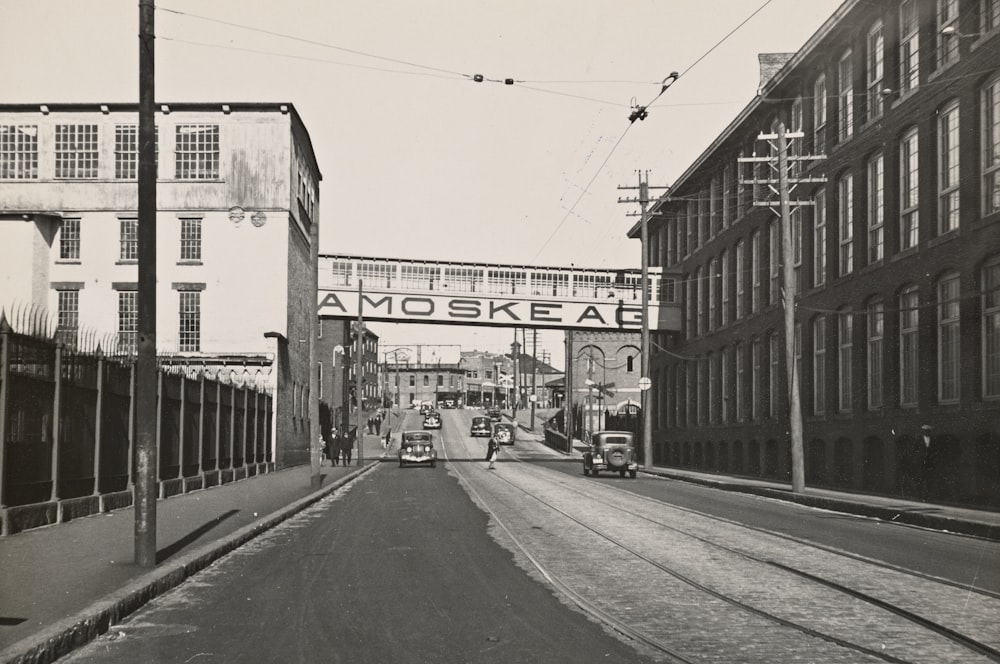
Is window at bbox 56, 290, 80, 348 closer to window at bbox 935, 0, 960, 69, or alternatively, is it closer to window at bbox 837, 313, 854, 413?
window at bbox 837, 313, 854, 413

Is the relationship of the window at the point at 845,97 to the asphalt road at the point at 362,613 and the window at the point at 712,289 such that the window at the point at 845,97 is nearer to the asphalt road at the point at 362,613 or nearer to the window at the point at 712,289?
the window at the point at 712,289

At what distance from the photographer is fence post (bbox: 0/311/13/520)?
1380cm

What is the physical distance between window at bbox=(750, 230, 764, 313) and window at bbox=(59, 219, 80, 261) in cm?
2705

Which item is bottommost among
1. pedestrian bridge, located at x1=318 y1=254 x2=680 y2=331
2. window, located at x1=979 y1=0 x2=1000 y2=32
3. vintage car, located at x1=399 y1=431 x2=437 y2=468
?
vintage car, located at x1=399 y1=431 x2=437 y2=468

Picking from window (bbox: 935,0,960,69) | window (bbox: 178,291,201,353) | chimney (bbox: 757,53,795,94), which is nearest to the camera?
window (bbox: 935,0,960,69)

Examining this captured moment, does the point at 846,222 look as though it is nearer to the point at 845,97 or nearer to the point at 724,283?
Answer: the point at 845,97

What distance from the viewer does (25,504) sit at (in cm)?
1491

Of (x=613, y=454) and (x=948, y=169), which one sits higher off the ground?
(x=948, y=169)

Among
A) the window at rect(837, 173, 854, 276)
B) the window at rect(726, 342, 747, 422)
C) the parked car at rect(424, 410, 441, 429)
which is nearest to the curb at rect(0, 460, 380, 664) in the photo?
the window at rect(837, 173, 854, 276)

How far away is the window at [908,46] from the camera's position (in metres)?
27.2

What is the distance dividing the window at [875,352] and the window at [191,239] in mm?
26254

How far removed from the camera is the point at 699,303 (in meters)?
51.2

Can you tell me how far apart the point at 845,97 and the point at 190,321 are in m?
26.3

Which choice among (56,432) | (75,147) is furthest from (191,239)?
(56,432)
